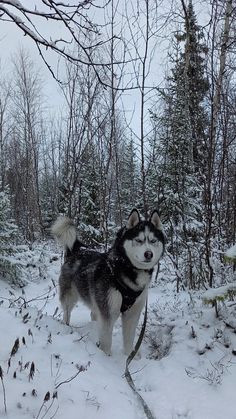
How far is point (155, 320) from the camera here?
5.48m

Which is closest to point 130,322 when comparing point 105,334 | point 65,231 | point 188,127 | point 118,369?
point 105,334

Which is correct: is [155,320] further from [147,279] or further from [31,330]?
[31,330]

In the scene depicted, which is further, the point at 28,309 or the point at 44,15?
the point at 28,309

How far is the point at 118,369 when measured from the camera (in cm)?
420

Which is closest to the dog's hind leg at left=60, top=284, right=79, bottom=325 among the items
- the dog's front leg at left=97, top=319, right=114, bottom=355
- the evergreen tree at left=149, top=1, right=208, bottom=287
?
the dog's front leg at left=97, top=319, right=114, bottom=355

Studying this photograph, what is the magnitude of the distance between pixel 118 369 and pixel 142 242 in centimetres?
140

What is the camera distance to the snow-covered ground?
9.65 feet

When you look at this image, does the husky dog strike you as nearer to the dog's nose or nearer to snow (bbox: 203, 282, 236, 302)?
the dog's nose

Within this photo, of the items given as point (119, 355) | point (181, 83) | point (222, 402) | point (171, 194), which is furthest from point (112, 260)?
point (171, 194)

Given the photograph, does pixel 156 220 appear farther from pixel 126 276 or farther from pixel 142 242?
pixel 126 276

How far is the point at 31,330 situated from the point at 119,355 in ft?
3.95

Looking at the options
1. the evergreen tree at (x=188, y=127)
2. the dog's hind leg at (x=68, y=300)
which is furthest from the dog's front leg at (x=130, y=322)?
the evergreen tree at (x=188, y=127)

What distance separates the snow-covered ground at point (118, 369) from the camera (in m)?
2.94

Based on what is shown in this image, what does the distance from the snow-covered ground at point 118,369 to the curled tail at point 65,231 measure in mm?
1151
